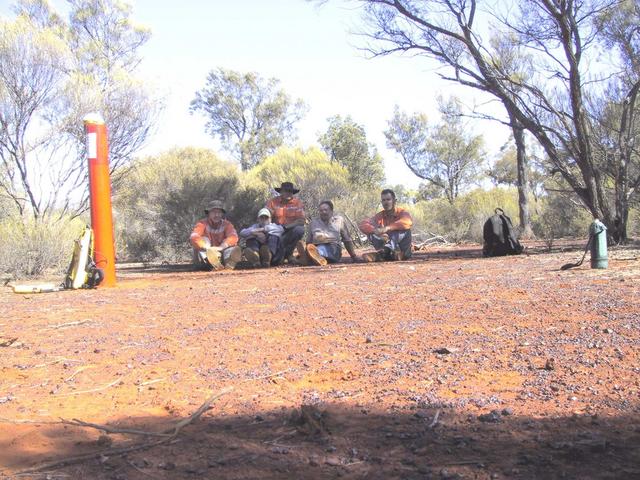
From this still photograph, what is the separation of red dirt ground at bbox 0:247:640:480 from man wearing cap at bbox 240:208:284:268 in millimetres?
4553

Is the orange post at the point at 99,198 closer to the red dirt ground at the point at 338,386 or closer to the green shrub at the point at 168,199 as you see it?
the red dirt ground at the point at 338,386

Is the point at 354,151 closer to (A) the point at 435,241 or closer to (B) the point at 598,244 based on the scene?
(A) the point at 435,241

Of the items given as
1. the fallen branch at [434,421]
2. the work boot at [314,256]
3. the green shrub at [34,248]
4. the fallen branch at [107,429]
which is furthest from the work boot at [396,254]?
the fallen branch at [107,429]

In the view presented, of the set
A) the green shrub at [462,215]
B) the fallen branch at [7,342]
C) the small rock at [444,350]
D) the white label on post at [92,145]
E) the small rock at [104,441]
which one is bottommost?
the small rock at [104,441]

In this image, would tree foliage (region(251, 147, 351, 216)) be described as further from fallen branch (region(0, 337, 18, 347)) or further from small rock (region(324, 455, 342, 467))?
small rock (region(324, 455, 342, 467))

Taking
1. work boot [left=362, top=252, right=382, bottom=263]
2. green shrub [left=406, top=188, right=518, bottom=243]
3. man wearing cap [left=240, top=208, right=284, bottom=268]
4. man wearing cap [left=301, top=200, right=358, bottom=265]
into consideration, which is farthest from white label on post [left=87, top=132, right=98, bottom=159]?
green shrub [left=406, top=188, right=518, bottom=243]

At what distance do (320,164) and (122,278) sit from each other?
912 centimetres

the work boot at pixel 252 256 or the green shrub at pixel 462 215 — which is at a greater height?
the green shrub at pixel 462 215

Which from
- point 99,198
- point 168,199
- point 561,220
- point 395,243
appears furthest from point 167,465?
point 561,220

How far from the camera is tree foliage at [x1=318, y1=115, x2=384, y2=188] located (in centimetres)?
2850

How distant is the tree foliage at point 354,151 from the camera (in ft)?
93.5

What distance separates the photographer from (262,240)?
33.3ft

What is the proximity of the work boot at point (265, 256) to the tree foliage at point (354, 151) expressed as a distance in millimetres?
18138

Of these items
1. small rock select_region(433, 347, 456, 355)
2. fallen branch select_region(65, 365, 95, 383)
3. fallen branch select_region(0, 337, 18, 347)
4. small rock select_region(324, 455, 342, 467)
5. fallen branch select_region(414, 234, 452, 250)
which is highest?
fallen branch select_region(414, 234, 452, 250)
